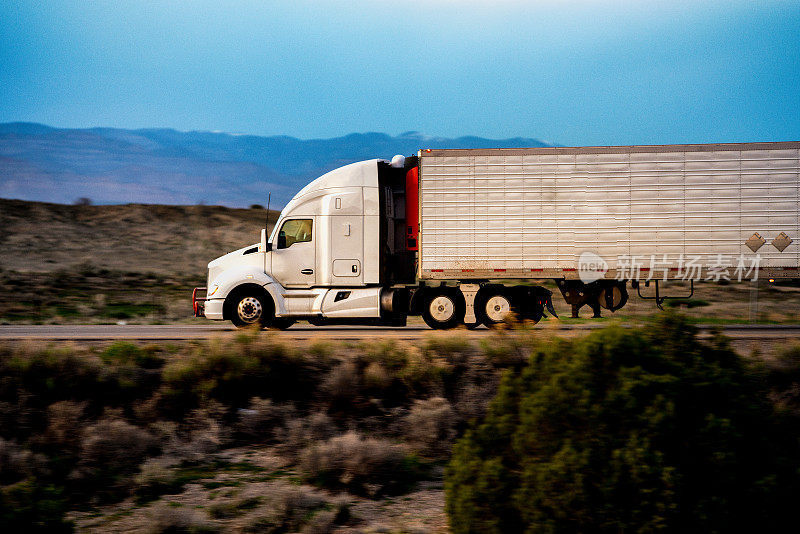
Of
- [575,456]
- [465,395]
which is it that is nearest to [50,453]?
[465,395]

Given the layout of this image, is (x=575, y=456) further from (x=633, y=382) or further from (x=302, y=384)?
(x=302, y=384)

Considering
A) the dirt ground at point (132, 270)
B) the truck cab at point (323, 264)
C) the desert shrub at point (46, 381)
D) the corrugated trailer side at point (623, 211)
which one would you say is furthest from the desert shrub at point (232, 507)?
the dirt ground at point (132, 270)

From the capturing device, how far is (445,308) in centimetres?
1614

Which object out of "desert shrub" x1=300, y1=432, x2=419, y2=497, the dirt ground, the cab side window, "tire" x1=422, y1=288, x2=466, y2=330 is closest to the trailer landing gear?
the dirt ground

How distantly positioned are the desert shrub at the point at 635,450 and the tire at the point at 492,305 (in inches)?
457

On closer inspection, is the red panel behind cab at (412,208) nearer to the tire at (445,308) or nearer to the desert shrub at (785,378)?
the tire at (445,308)

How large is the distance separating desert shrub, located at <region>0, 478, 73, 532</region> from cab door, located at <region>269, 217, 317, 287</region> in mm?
10855

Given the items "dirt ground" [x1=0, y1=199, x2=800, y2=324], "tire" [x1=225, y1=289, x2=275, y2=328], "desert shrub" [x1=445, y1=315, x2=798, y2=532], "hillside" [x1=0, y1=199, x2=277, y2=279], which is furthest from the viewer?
"hillside" [x1=0, y1=199, x2=277, y2=279]

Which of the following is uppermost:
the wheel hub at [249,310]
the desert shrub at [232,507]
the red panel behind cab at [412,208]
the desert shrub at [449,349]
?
the red panel behind cab at [412,208]

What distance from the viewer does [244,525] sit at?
5344 millimetres

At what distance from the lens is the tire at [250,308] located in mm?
15906

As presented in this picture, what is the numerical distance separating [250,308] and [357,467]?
9990 mm

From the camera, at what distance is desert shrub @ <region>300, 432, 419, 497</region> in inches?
251

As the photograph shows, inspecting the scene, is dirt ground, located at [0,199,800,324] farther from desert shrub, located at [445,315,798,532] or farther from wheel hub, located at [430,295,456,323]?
desert shrub, located at [445,315,798,532]
